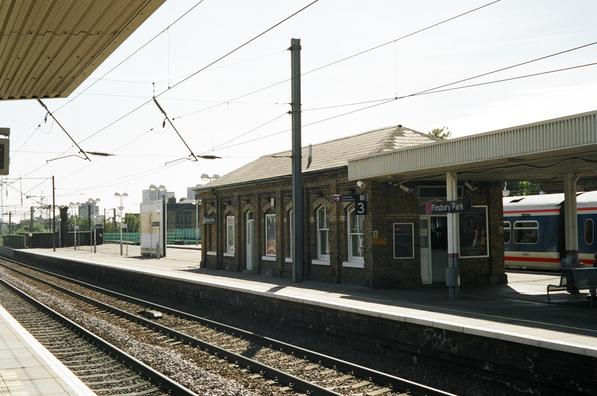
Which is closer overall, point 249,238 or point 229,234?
point 249,238

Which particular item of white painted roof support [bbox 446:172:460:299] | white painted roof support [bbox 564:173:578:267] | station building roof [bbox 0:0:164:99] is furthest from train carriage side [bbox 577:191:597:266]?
station building roof [bbox 0:0:164:99]

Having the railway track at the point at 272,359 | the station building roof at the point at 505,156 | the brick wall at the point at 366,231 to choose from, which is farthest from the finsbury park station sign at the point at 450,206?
the railway track at the point at 272,359

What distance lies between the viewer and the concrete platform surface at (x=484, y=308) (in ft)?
34.4

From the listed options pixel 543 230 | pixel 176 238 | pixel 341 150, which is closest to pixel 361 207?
pixel 341 150

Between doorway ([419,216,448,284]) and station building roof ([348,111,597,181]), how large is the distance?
72.4 inches

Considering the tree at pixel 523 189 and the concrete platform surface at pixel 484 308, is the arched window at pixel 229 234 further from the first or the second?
the tree at pixel 523 189

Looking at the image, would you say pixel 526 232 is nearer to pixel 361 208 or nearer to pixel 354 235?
pixel 354 235

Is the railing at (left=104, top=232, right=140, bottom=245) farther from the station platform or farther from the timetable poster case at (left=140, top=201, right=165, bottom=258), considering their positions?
the station platform

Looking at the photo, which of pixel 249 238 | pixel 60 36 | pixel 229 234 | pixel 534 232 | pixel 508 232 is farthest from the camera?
pixel 229 234

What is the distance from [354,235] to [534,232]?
925 cm

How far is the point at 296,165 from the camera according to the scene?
22.0m

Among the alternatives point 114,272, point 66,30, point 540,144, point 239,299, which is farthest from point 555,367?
point 114,272

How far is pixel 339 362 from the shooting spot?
38.4ft

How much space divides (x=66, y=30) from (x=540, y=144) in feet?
32.7
